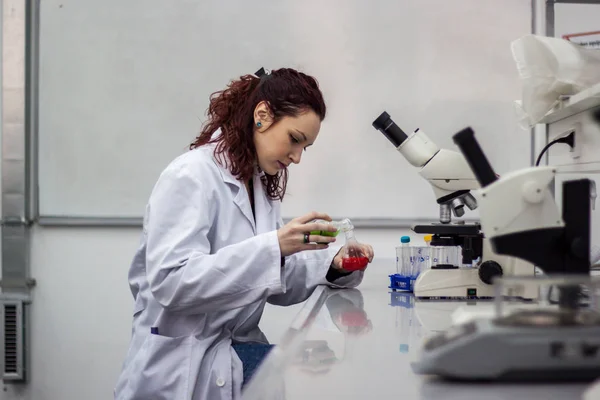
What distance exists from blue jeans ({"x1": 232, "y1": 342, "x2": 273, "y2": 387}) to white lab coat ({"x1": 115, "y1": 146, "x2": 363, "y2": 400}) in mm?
32

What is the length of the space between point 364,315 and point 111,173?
180 centimetres

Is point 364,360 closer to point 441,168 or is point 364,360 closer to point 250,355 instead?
point 250,355

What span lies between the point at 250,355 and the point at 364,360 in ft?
2.40

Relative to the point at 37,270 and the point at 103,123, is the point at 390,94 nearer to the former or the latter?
the point at 103,123

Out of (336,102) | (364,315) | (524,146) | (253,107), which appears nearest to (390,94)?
(336,102)

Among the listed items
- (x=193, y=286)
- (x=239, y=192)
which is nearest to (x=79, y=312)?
(x=239, y=192)

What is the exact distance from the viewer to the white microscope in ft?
5.02

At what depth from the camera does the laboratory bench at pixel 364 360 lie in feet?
1.98

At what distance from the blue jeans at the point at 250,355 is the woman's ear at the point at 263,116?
0.60 meters

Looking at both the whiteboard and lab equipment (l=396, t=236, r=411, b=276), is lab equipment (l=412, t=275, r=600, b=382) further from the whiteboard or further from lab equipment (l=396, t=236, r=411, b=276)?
the whiteboard

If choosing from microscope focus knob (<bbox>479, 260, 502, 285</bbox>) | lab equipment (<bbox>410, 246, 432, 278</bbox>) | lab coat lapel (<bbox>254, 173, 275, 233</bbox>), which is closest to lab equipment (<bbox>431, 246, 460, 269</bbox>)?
lab equipment (<bbox>410, 246, 432, 278</bbox>)

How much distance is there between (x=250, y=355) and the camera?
1539 millimetres

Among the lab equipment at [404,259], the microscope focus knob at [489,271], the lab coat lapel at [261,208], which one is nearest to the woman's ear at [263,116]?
the lab coat lapel at [261,208]

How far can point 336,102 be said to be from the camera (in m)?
2.78
